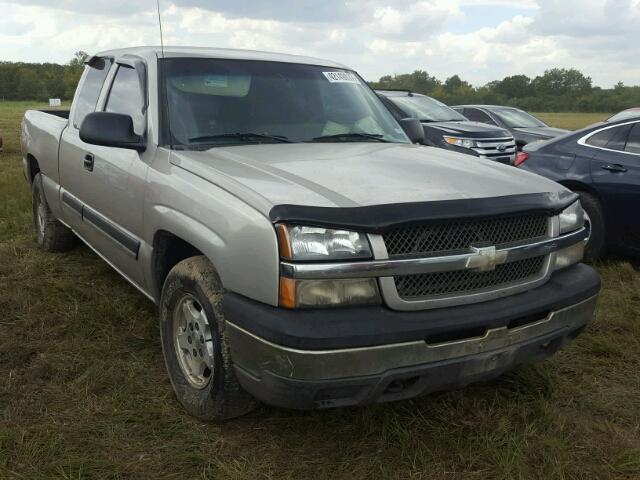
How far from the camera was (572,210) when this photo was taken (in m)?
2.99

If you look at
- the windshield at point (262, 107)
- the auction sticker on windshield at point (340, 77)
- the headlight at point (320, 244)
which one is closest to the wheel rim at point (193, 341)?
the headlight at point (320, 244)

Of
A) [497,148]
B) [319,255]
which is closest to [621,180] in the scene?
[319,255]

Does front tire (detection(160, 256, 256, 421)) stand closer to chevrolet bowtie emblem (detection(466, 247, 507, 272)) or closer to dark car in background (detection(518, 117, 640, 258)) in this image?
chevrolet bowtie emblem (detection(466, 247, 507, 272))

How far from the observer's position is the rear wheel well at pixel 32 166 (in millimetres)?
5736

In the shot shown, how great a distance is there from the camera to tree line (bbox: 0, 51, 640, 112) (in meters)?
61.0

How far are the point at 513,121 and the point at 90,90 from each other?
10.7 m

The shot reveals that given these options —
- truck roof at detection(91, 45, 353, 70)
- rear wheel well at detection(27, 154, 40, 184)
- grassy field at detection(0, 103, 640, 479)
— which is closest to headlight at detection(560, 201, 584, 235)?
grassy field at detection(0, 103, 640, 479)

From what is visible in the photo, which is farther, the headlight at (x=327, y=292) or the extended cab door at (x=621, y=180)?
the extended cab door at (x=621, y=180)

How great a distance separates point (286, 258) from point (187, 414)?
1182 mm

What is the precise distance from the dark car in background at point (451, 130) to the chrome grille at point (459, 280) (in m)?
6.79

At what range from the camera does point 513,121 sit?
13.5 meters

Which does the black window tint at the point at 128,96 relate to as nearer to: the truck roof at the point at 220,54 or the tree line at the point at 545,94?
the truck roof at the point at 220,54

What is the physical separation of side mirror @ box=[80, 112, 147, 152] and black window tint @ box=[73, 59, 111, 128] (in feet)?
4.24

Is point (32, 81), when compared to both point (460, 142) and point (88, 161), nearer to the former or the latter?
point (460, 142)
